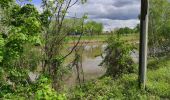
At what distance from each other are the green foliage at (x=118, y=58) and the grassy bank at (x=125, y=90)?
1.73m

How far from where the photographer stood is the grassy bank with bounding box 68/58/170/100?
1353 cm

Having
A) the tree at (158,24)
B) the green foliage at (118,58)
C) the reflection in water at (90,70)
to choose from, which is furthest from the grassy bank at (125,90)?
the tree at (158,24)

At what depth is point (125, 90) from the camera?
14.5 metres

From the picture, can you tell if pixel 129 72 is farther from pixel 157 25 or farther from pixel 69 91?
pixel 157 25

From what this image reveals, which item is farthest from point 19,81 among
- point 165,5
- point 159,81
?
point 165,5

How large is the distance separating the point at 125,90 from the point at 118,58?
5173 millimetres

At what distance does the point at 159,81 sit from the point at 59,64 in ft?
15.9

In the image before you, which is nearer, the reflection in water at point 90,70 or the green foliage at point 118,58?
the green foliage at point 118,58

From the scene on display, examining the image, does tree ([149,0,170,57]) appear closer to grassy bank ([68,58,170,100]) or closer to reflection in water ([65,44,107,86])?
reflection in water ([65,44,107,86])

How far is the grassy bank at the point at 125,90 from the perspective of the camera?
44.4 ft

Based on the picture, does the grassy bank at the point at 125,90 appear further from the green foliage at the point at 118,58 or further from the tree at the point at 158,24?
the tree at the point at 158,24

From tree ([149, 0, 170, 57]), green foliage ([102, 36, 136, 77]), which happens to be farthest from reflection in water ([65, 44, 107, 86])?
tree ([149, 0, 170, 57])

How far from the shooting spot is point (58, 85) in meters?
14.3

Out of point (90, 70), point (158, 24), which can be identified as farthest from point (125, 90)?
point (158, 24)
